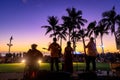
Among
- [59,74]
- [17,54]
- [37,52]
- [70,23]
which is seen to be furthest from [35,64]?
[70,23]

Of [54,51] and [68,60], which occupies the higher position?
[54,51]

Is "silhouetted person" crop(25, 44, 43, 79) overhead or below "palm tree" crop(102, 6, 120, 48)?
below

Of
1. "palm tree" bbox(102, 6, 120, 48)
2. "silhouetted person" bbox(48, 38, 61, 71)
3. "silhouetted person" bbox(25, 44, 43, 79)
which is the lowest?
"silhouetted person" bbox(25, 44, 43, 79)

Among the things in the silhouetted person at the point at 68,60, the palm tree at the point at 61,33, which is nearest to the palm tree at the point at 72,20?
the palm tree at the point at 61,33

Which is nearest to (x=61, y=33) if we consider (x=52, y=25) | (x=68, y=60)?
(x=52, y=25)

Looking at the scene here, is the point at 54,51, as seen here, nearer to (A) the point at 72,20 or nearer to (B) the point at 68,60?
(B) the point at 68,60

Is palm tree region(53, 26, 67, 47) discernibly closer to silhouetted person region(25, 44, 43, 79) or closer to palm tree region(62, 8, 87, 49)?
palm tree region(62, 8, 87, 49)

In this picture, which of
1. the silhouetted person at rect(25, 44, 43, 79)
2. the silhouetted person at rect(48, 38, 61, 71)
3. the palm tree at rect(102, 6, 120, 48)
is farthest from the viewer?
the palm tree at rect(102, 6, 120, 48)

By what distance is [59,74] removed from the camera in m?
8.73

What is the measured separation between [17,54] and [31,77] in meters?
39.2

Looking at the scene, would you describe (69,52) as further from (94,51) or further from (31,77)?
(31,77)

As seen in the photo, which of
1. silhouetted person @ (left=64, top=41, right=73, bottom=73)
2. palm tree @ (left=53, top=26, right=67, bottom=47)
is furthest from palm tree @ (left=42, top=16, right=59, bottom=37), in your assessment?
silhouetted person @ (left=64, top=41, right=73, bottom=73)

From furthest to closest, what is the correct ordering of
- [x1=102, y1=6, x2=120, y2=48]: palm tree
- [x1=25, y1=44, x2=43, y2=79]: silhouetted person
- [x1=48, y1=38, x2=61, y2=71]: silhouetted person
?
1. [x1=102, y1=6, x2=120, y2=48]: palm tree
2. [x1=48, y1=38, x2=61, y2=71]: silhouetted person
3. [x1=25, y1=44, x2=43, y2=79]: silhouetted person

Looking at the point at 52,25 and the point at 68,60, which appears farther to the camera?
the point at 52,25
